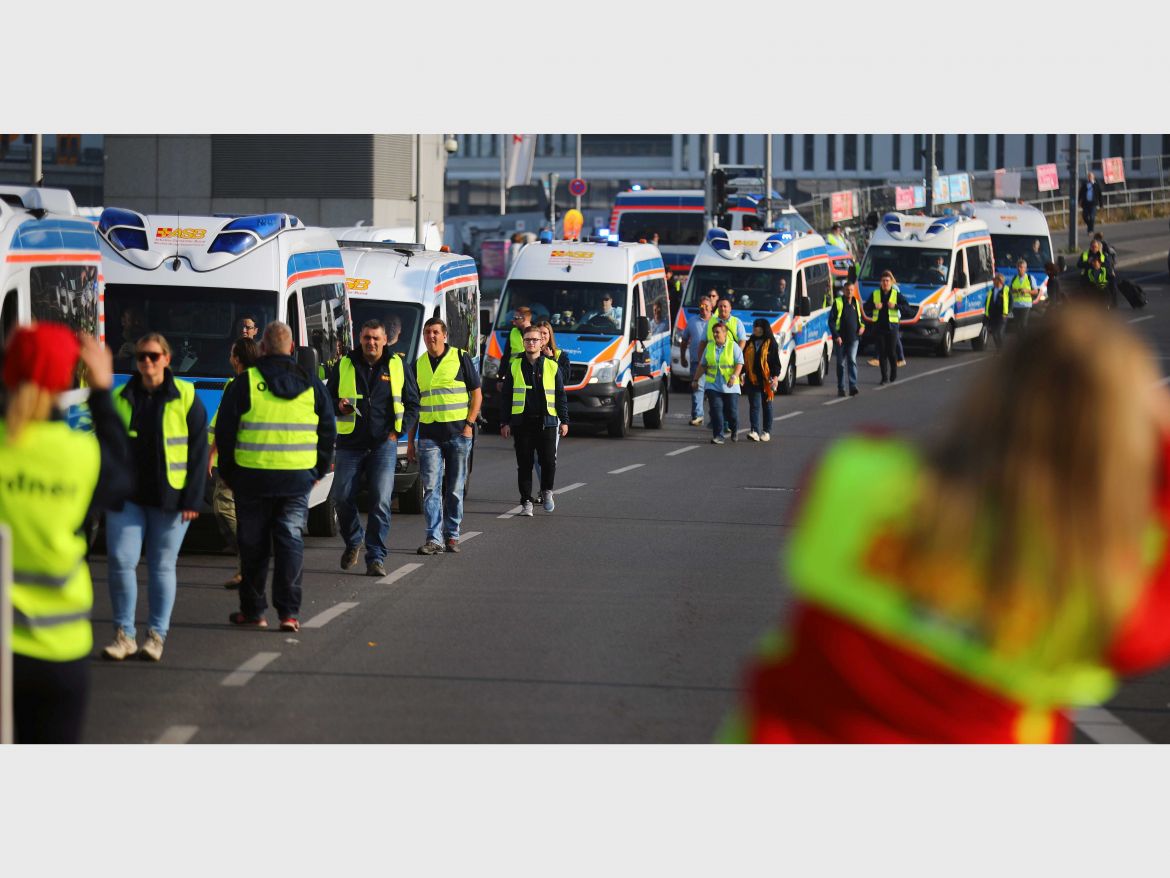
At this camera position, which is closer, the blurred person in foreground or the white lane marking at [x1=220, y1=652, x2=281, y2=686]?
the blurred person in foreground

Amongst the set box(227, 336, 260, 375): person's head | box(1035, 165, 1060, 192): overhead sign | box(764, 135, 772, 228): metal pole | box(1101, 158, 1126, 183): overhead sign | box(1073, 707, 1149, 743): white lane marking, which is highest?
box(1101, 158, 1126, 183): overhead sign

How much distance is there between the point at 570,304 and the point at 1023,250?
66.1ft

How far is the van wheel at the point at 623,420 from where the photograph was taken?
24828 millimetres

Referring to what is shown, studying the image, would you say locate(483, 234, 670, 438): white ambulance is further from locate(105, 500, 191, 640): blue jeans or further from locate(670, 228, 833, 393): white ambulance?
locate(105, 500, 191, 640): blue jeans

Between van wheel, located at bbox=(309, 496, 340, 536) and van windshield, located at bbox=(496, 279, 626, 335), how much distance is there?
10.2 meters

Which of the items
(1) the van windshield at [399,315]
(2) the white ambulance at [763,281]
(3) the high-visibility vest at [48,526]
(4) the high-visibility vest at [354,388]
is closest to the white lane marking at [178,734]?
(3) the high-visibility vest at [48,526]

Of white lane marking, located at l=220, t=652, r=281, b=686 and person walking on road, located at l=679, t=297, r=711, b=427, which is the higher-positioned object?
person walking on road, located at l=679, t=297, r=711, b=427

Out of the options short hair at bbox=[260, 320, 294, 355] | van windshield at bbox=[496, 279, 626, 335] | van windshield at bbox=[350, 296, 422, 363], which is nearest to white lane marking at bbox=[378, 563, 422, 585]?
short hair at bbox=[260, 320, 294, 355]

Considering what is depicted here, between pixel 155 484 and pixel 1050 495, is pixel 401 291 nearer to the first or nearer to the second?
pixel 155 484

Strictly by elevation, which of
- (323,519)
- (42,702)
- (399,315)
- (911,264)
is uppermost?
(911,264)

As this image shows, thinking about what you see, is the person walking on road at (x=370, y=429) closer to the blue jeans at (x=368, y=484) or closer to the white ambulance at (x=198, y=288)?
the blue jeans at (x=368, y=484)

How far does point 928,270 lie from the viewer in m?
38.5

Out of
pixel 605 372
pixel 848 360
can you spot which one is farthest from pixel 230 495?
pixel 848 360

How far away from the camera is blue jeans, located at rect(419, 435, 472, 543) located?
14016mm
